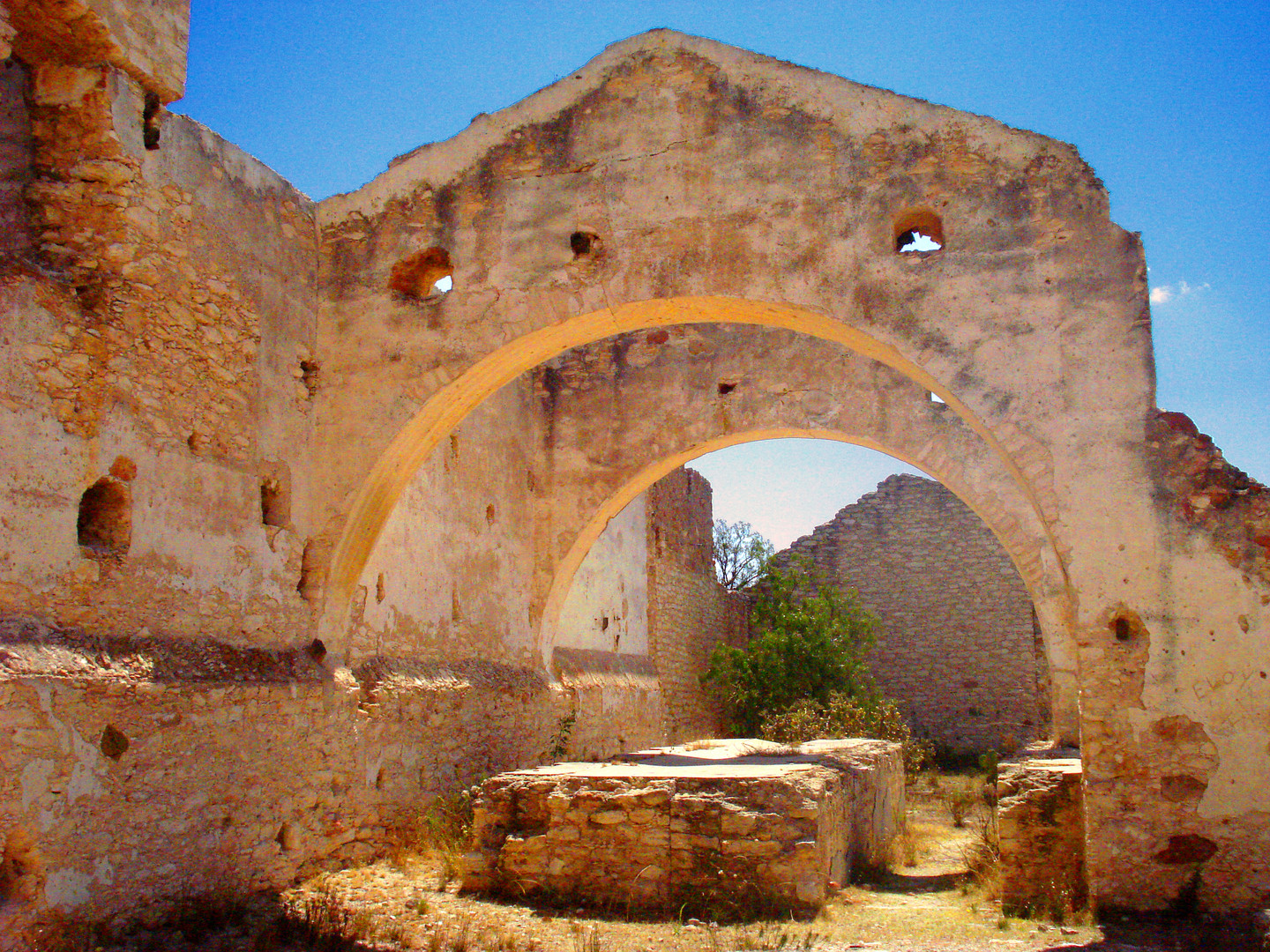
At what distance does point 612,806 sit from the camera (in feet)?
19.3

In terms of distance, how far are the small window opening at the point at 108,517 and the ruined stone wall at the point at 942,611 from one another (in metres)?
13.7

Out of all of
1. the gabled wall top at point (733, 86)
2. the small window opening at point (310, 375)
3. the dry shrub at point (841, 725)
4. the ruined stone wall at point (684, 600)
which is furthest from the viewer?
the ruined stone wall at point (684, 600)

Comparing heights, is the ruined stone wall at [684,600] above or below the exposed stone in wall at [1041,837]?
above

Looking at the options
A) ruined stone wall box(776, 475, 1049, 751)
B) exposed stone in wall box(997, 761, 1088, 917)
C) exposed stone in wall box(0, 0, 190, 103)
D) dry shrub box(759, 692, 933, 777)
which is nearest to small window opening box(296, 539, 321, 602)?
exposed stone in wall box(0, 0, 190, 103)

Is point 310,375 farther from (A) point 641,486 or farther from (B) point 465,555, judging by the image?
(A) point 641,486

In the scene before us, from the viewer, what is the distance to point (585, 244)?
6512 millimetres

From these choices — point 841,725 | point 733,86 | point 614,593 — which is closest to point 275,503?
point 733,86

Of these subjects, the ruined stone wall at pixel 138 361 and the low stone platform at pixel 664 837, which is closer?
the ruined stone wall at pixel 138 361

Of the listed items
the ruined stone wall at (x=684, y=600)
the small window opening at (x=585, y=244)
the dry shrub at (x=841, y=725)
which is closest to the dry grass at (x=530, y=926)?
the small window opening at (x=585, y=244)

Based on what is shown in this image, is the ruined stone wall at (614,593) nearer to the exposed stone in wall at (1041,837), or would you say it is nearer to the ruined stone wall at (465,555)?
the ruined stone wall at (465,555)

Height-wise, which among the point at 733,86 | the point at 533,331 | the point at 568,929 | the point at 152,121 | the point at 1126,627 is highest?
the point at 733,86

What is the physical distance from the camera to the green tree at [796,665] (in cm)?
1444

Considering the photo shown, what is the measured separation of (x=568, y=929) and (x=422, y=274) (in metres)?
4.30

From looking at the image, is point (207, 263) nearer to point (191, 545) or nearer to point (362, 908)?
point (191, 545)
